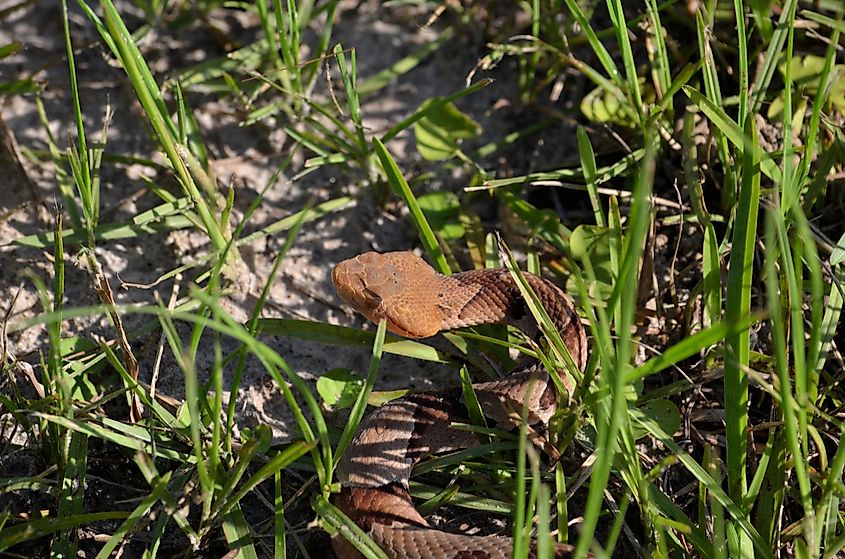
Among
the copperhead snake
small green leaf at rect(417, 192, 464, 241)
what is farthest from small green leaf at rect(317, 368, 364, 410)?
small green leaf at rect(417, 192, 464, 241)

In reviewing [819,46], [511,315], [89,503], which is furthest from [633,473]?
[819,46]

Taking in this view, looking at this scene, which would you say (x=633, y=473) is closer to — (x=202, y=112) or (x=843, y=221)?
(x=843, y=221)

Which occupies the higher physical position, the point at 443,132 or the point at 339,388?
the point at 443,132

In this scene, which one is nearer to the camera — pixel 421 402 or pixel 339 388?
pixel 421 402

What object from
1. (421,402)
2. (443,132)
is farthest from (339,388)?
(443,132)

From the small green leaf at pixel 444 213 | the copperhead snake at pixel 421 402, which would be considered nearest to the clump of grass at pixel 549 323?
the small green leaf at pixel 444 213

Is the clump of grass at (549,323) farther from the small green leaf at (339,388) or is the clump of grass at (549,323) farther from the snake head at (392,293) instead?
the snake head at (392,293)

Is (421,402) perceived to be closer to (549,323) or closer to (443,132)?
(549,323)
